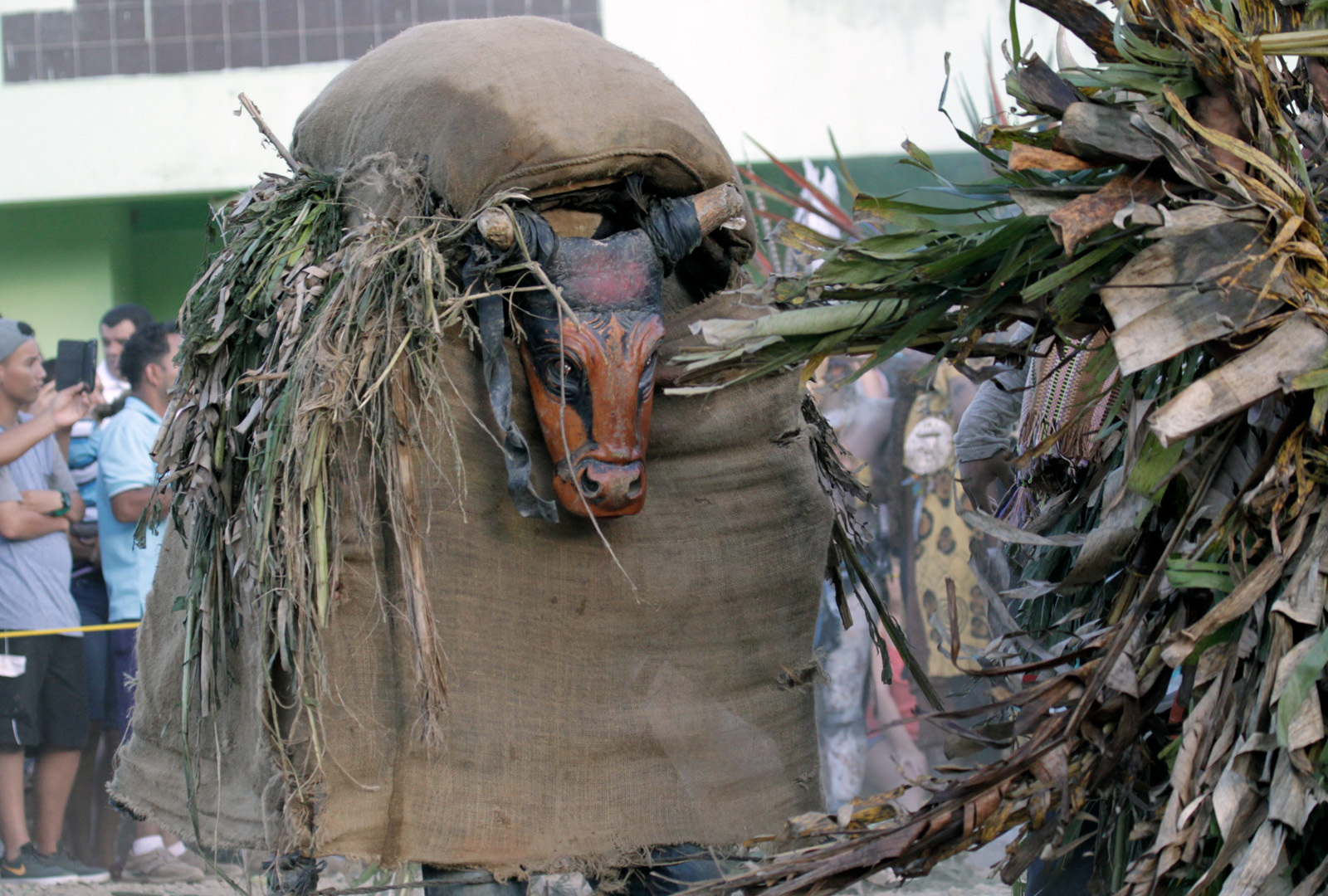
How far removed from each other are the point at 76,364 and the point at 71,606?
3.31 ft

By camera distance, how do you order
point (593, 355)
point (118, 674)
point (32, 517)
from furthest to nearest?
1. point (118, 674)
2. point (32, 517)
3. point (593, 355)

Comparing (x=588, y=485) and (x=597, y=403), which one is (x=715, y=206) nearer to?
(x=597, y=403)

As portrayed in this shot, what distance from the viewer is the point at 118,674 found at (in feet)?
16.7

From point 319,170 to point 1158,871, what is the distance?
2168 millimetres

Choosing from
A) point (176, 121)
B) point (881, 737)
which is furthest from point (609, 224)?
point (176, 121)

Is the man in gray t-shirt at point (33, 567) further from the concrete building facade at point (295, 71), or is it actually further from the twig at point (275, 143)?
the concrete building facade at point (295, 71)

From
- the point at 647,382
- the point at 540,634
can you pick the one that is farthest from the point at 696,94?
the point at 540,634

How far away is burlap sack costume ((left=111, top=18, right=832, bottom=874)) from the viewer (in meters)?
2.58

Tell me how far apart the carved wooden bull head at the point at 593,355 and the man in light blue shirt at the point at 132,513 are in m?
2.81

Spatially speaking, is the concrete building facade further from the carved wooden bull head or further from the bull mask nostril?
the bull mask nostril

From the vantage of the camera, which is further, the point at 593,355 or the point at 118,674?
the point at 118,674

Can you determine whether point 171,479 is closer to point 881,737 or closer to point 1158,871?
point 1158,871

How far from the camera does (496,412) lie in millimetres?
2533

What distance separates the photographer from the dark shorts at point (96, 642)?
5.06m
